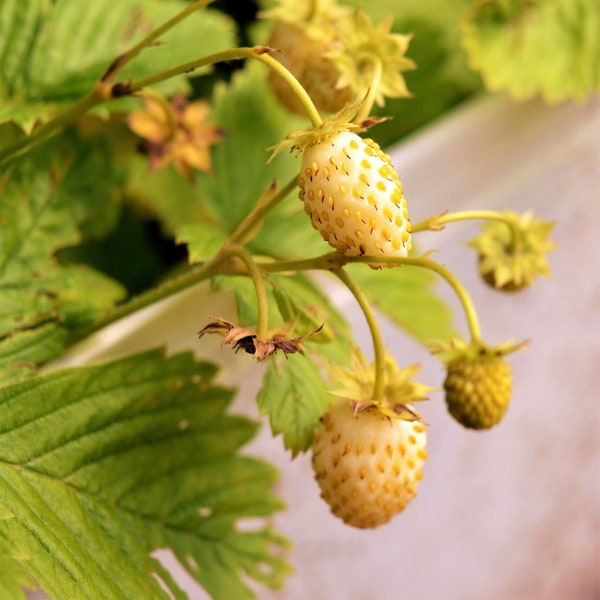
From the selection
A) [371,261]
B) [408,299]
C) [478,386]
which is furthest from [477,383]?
[408,299]

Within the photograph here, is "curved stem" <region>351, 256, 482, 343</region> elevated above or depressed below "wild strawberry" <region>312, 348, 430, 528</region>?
→ above

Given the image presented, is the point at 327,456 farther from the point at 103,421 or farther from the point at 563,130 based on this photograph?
the point at 563,130

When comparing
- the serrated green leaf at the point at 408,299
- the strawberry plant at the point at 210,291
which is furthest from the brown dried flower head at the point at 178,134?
the serrated green leaf at the point at 408,299

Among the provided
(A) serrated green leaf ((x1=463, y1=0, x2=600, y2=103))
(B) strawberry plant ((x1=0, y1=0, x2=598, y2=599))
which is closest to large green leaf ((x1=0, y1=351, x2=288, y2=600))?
(B) strawberry plant ((x1=0, y1=0, x2=598, y2=599))

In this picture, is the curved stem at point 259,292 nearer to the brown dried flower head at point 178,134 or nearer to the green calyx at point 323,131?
the green calyx at point 323,131

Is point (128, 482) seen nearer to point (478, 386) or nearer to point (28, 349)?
point (28, 349)

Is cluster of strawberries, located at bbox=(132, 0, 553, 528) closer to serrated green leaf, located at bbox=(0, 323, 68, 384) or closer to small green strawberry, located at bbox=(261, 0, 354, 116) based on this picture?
small green strawberry, located at bbox=(261, 0, 354, 116)
